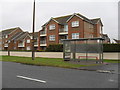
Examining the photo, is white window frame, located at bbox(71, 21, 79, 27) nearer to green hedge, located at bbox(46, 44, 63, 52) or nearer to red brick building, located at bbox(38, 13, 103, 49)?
red brick building, located at bbox(38, 13, 103, 49)

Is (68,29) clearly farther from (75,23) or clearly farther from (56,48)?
(56,48)

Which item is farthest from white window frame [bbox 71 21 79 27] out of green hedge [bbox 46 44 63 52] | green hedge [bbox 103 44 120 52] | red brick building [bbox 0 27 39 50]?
red brick building [bbox 0 27 39 50]

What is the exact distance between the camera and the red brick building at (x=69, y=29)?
34.9m

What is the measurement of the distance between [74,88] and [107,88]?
137 centimetres

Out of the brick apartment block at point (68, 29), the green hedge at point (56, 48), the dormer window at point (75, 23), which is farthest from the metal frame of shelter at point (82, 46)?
the dormer window at point (75, 23)

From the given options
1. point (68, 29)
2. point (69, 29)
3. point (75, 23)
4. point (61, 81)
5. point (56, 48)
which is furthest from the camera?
point (68, 29)

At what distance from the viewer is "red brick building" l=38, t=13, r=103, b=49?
34875 millimetres

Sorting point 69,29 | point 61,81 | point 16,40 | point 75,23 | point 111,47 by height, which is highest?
point 75,23

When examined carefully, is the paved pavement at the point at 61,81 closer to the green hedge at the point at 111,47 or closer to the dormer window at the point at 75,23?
the green hedge at the point at 111,47

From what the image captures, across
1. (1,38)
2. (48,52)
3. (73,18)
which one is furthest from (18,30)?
(48,52)

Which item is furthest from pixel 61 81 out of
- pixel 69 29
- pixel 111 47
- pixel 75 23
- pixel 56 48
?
pixel 69 29

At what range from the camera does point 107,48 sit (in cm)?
2334

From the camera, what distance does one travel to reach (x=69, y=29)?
36281mm

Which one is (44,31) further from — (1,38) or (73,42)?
(1,38)
